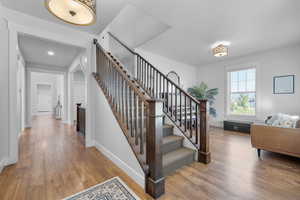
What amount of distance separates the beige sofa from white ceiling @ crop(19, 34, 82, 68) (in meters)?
Answer: 4.80

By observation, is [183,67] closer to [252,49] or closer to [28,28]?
[252,49]

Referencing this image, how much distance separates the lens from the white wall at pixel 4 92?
6.72ft

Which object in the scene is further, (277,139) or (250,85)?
(250,85)

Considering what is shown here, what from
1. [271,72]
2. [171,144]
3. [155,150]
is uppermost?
[271,72]

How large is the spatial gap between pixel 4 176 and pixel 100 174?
4.55 ft

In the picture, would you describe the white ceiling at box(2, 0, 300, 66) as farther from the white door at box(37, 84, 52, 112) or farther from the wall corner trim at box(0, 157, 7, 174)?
the white door at box(37, 84, 52, 112)

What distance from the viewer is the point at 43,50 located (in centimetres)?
407

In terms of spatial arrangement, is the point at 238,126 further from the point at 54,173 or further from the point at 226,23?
the point at 54,173

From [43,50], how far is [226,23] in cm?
526

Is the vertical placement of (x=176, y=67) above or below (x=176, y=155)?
above

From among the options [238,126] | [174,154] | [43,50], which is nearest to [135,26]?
[174,154]

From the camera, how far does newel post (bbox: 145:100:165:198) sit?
4.75 feet

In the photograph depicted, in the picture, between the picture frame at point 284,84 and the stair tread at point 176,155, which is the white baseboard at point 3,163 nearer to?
the stair tread at point 176,155

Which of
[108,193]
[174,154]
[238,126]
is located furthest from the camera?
[238,126]
